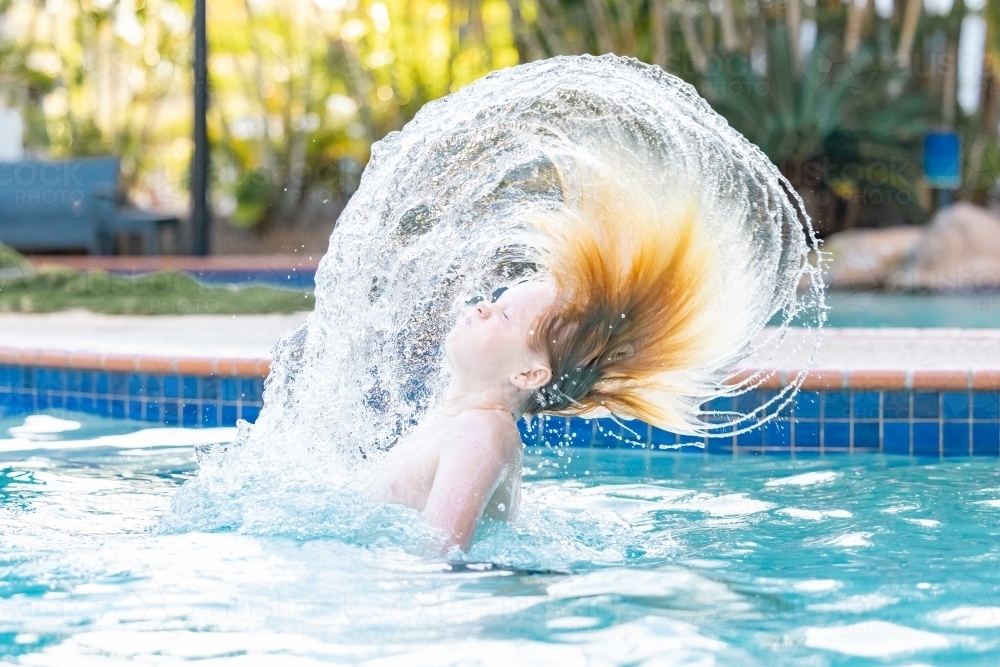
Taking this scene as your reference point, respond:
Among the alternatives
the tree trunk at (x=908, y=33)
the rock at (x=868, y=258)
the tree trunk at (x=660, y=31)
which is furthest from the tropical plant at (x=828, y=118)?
the rock at (x=868, y=258)

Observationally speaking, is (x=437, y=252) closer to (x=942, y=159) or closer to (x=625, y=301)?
(x=625, y=301)

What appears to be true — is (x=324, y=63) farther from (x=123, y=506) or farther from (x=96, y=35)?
(x=123, y=506)

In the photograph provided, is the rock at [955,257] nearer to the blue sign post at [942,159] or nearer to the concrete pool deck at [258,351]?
the blue sign post at [942,159]

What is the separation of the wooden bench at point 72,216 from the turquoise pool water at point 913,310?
6632 mm

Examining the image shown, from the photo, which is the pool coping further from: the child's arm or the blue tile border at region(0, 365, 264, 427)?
the child's arm

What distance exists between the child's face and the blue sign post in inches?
420

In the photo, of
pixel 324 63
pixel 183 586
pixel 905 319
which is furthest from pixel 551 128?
pixel 324 63

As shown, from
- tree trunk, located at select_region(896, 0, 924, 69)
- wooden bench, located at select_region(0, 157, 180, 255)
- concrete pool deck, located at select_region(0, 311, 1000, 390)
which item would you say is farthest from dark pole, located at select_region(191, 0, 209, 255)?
tree trunk, located at select_region(896, 0, 924, 69)

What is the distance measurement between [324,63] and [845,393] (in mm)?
12125

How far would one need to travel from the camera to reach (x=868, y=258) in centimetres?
1237

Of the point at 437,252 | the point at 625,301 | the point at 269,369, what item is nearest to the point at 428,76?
the point at 269,369

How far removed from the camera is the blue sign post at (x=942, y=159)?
42.2ft

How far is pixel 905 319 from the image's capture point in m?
9.54

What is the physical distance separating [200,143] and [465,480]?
9158 millimetres
